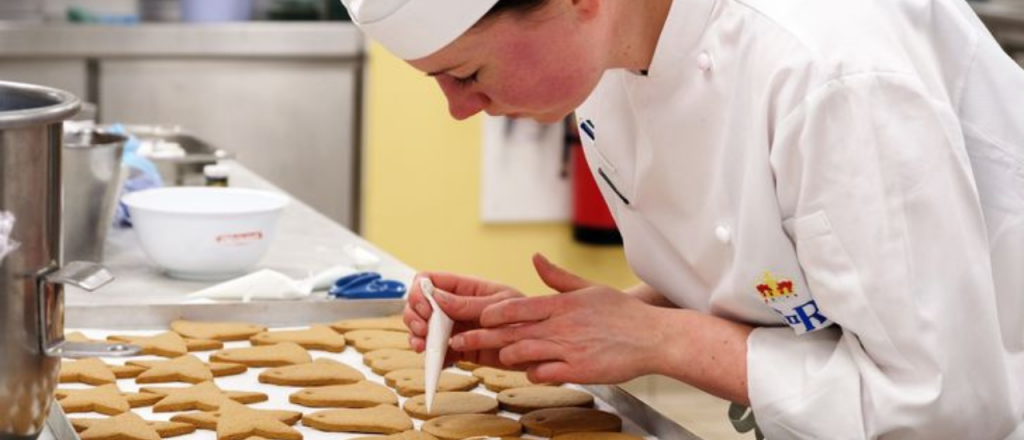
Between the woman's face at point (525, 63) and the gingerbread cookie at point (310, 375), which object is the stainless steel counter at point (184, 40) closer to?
the gingerbread cookie at point (310, 375)

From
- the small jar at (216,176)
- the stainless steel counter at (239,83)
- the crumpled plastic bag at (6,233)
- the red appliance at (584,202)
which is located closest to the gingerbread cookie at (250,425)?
the crumpled plastic bag at (6,233)

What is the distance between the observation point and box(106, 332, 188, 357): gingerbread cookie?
5.87 ft

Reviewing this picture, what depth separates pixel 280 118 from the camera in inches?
184

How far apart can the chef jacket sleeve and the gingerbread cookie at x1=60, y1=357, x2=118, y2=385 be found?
79 centimetres

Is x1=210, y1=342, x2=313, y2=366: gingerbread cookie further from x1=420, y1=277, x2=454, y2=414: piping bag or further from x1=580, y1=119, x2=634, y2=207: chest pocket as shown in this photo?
x1=580, y1=119, x2=634, y2=207: chest pocket

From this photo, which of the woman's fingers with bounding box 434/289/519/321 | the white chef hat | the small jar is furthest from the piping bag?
the small jar

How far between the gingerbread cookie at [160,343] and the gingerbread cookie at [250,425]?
0.25 m

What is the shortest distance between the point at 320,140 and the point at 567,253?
0.95 metres

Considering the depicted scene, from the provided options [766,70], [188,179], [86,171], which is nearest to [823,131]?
[766,70]

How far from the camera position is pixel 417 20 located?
1432 millimetres

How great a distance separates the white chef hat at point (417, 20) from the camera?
1402 millimetres

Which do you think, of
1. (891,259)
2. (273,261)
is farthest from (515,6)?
(273,261)

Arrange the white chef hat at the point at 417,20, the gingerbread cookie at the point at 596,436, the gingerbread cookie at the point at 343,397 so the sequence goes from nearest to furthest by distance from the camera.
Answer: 1. the white chef hat at the point at 417,20
2. the gingerbread cookie at the point at 596,436
3. the gingerbread cookie at the point at 343,397

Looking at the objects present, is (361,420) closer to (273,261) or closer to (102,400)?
(102,400)
